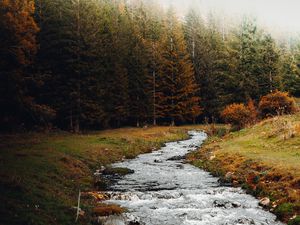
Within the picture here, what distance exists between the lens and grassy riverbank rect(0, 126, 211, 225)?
15.3 meters

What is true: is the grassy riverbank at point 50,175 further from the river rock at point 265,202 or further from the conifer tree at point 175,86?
the conifer tree at point 175,86

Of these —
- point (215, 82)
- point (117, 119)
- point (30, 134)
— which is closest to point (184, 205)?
point (30, 134)

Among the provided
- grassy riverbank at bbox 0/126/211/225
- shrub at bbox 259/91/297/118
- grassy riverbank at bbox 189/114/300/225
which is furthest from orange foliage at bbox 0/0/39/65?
shrub at bbox 259/91/297/118

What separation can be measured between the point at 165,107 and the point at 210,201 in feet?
183

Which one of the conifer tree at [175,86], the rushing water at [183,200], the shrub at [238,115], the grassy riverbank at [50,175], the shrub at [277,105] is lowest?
the rushing water at [183,200]

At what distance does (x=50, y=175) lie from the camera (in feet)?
76.2

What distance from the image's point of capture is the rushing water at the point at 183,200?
17.3m

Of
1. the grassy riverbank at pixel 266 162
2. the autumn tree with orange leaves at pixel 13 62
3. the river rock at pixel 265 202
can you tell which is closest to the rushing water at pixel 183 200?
the river rock at pixel 265 202

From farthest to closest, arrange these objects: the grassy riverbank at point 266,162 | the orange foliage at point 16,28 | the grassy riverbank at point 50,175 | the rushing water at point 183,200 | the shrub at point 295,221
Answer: the orange foliage at point 16,28
the grassy riverbank at point 266,162
the rushing water at point 183,200
the shrub at point 295,221
the grassy riverbank at point 50,175

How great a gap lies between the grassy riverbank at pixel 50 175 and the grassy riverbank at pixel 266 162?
29.7 feet

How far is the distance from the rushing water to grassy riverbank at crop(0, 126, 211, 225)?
2.81 meters

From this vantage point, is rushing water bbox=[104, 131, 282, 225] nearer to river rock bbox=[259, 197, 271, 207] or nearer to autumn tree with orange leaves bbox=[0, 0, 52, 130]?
river rock bbox=[259, 197, 271, 207]

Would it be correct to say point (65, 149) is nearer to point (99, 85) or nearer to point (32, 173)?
point (32, 173)

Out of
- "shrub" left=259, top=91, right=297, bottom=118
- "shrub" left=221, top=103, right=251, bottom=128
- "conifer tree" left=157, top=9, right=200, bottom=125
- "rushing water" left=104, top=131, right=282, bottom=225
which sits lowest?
"rushing water" left=104, top=131, right=282, bottom=225
